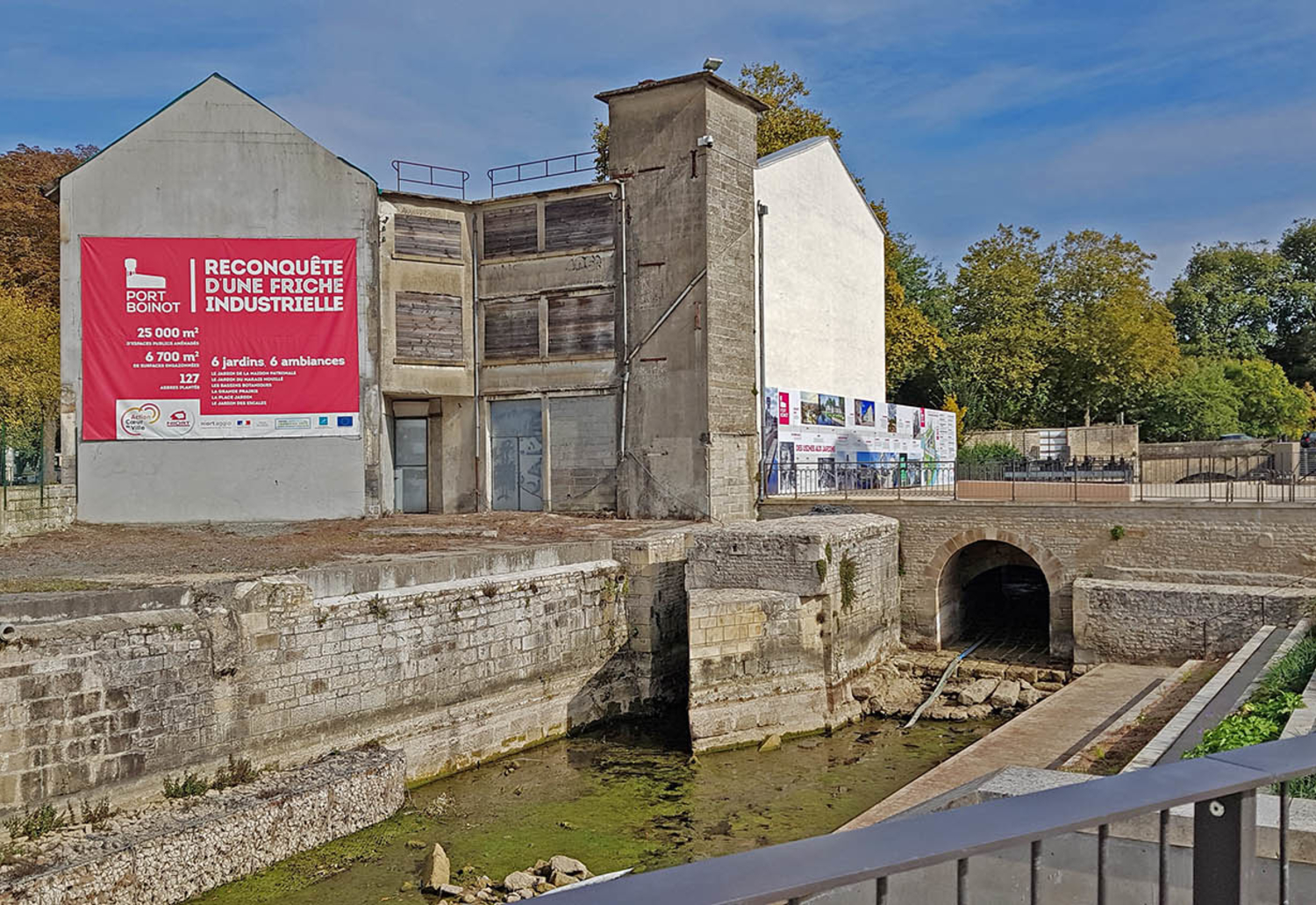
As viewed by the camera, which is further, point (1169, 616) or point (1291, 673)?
point (1169, 616)

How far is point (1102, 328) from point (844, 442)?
16367 millimetres

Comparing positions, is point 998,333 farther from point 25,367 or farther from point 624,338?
point 25,367

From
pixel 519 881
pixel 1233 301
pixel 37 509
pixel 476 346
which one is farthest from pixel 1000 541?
pixel 1233 301

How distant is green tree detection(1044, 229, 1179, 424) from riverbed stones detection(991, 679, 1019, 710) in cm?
2228

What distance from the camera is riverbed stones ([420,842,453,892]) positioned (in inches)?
391

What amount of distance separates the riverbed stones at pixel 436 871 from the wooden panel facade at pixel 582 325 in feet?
43.2

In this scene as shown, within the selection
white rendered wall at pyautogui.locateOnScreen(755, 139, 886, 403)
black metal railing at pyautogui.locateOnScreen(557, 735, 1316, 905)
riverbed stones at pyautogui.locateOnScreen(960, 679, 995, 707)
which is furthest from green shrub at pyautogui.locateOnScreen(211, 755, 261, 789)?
white rendered wall at pyautogui.locateOnScreen(755, 139, 886, 403)

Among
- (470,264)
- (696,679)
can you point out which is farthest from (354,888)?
(470,264)

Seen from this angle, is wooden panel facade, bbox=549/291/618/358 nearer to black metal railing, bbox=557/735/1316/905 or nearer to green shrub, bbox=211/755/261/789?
green shrub, bbox=211/755/261/789

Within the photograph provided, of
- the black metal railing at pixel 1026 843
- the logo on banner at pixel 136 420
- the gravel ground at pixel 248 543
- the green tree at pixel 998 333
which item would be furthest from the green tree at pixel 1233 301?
the black metal railing at pixel 1026 843

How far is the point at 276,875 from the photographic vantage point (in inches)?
393

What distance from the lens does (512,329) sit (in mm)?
22812

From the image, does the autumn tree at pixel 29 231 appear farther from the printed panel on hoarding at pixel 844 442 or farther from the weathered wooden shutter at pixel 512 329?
the printed panel on hoarding at pixel 844 442

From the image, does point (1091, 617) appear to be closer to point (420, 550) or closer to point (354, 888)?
point (420, 550)
